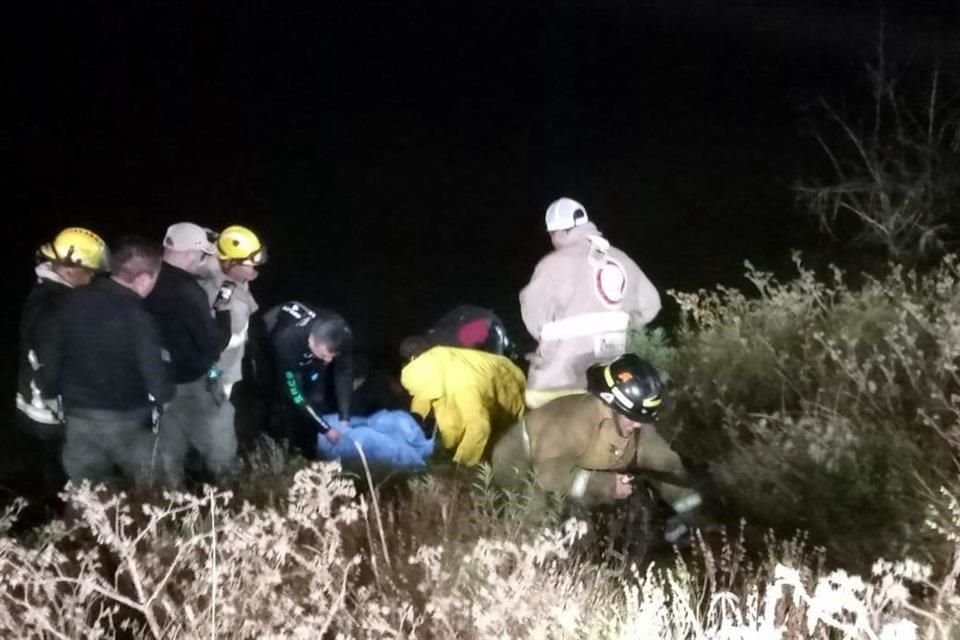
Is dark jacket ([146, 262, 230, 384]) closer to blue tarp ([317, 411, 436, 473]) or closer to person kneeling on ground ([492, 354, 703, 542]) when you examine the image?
blue tarp ([317, 411, 436, 473])

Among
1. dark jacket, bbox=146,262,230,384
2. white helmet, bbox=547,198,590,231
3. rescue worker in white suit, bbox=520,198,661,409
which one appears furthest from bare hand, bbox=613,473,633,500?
dark jacket, bbox=146,262,230,384

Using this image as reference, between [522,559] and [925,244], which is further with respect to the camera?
[925,244]

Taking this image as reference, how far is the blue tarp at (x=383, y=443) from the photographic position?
6273mm

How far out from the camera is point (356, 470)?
6238 millimetres

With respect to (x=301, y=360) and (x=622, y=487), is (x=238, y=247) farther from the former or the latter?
(x=622, y=487)

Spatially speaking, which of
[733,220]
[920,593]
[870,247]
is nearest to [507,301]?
[870,247]

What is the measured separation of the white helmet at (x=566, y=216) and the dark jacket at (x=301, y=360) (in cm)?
126

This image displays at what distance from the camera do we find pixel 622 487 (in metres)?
5.21

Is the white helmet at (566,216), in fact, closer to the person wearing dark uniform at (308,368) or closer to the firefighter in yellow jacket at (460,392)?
the firefighter in yellow jacket at (460,392)

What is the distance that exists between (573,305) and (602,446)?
2.68ft

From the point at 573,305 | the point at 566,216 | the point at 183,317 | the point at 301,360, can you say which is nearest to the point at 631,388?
the point at 573,305

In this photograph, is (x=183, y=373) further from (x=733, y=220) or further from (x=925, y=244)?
(x=733, y=220)

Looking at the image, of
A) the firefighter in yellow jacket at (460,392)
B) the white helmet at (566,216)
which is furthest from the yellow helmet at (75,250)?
the white helmet at (566,216)

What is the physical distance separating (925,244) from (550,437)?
8.33 metres
